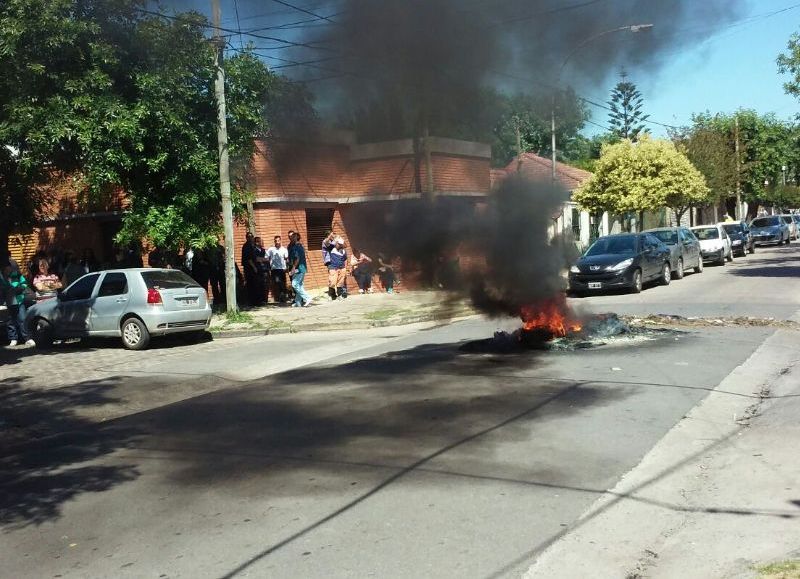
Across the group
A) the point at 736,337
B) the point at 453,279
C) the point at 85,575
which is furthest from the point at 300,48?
the point at 736,337

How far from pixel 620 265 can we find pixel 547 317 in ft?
28.4

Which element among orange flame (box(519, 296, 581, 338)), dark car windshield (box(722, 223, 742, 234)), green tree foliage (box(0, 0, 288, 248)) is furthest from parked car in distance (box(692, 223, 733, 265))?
orange flame (box(519, 296, 581, 338))

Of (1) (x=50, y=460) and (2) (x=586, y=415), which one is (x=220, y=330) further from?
(2) (x=586, y=415)

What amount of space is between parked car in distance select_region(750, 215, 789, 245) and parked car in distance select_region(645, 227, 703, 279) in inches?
832

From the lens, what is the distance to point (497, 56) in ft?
30.8

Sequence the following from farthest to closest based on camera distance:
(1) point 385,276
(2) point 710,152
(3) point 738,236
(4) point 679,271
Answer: (2) point 710,152 → (3) point 738,236 → (4) point 679,271 → (1) point 385,276

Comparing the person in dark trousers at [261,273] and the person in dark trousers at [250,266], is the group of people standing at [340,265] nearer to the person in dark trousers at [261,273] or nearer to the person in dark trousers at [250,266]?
the person in dark trousers at [261,273]

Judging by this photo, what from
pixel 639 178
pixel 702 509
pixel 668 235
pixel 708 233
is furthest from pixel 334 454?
pixel 639 178

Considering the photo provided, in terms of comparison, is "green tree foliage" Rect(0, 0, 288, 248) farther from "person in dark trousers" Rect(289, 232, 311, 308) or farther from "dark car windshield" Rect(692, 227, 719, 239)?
"dark car windshield" Rect(692, 227, 719, 239)

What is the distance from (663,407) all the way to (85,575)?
5.39 meters

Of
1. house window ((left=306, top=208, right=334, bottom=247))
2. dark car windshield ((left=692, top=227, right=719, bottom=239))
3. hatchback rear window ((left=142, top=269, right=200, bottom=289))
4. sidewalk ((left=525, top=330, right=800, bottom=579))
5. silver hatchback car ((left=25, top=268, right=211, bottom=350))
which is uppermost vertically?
house window ((left=306, top=208, right=334, bottom=247))

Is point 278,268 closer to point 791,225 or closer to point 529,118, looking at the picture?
point 529,118

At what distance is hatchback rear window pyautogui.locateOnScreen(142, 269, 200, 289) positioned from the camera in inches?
563

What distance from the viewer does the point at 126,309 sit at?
14.2 m
